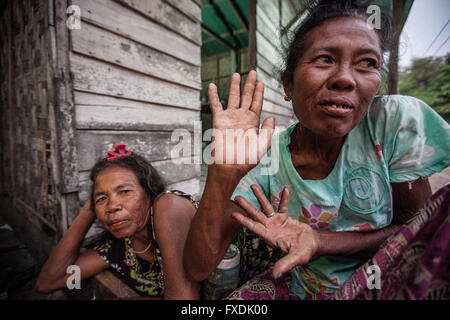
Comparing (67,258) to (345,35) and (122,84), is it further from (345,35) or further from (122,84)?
(345,35)

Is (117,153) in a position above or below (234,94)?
below

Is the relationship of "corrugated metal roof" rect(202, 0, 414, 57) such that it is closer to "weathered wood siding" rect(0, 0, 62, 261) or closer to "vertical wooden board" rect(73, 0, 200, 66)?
"vertical wooden board" rect(73, 0, 200, 66)

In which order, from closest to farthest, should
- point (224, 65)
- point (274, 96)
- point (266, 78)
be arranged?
point (266, 78)
point (274, 96)
point (224, 65)

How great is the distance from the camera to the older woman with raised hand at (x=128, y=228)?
→ 4.35 ft

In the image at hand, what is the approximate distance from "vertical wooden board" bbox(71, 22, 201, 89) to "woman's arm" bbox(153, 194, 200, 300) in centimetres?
131

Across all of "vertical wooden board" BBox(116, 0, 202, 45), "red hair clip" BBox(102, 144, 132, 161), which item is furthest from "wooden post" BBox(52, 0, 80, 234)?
"vertical wooden board" BBox(116, 0, 202, 45)

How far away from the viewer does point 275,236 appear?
0.93 meters

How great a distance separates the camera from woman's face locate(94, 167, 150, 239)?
1380 millimetres

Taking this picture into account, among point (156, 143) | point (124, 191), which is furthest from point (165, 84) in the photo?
point (124, 191)

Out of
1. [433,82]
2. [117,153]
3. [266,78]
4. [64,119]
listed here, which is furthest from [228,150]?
[433,82]

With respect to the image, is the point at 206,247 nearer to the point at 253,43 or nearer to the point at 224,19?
the point at 253,43

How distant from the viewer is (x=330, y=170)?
1.14 metres

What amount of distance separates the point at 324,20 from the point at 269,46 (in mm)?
3380

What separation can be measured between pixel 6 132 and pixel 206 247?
13.0ft
